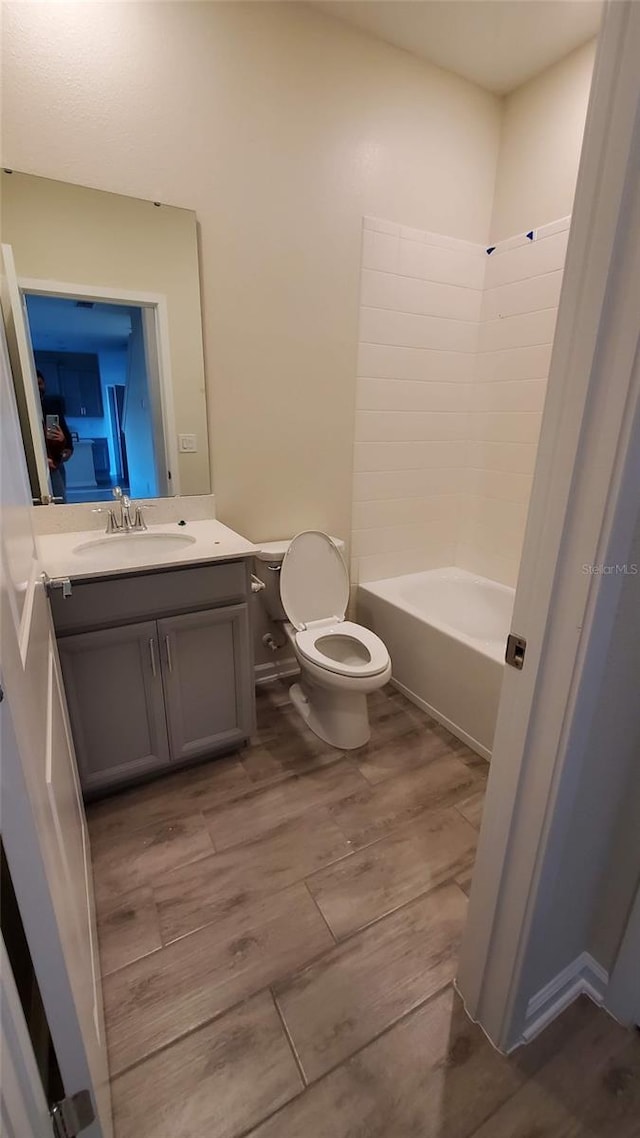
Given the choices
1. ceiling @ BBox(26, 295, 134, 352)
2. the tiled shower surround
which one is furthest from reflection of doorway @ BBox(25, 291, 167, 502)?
the tiled shower surround

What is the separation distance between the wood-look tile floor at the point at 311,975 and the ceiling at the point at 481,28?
9.38 ft

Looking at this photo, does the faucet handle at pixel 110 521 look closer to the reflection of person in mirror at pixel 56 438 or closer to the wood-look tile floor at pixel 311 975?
the reflection of person in mirror at pixel 56 438

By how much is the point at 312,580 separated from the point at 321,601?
0.11m

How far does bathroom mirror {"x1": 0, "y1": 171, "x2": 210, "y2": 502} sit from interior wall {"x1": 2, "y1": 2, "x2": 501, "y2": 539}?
0.24ft

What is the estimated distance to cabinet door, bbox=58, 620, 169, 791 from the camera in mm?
1524

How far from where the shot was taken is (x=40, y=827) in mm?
639

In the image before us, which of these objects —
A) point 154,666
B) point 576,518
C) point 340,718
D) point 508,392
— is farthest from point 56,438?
point 508,392

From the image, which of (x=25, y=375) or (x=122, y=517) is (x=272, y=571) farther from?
(x=25, y=375)

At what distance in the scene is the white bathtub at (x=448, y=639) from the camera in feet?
6.40

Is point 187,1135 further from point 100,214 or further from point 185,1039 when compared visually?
point 100,214

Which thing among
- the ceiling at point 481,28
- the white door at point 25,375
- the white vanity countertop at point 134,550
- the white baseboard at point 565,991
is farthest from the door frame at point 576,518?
the ceiling at point 481,28

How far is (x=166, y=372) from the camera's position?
1.89 metres

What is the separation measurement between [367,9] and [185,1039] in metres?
3.23

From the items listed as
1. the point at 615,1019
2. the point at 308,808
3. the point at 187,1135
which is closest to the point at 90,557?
the point at 308,808
